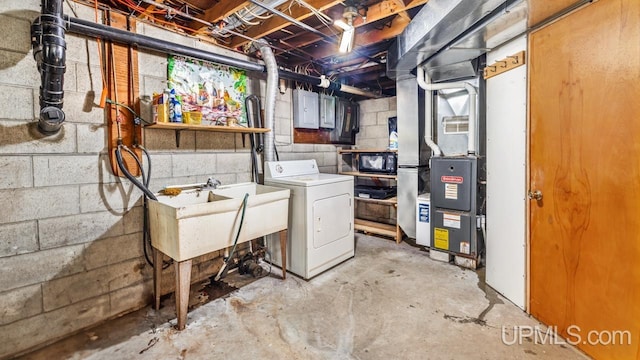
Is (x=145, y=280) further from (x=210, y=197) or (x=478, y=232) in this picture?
(x=478, y=232)

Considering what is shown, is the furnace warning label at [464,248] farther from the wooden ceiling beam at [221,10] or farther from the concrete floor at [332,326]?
the wooden ceiling beam at [221,10]

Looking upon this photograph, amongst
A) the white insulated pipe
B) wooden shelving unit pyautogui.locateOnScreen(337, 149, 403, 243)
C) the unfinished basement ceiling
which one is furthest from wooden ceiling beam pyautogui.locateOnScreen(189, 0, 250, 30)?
wooden shelving unit pyautogui.locateOnScreen(337, 149, 403, 243)

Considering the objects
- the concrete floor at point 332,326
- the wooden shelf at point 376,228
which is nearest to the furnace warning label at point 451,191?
the concrete floor at point 332,326

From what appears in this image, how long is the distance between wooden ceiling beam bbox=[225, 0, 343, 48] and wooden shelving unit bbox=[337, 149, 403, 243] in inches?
78.5

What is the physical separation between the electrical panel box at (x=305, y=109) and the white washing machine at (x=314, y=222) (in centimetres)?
66

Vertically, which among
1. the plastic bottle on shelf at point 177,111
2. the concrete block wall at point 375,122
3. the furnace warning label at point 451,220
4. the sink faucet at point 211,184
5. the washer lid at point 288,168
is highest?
the concrete block wall at point 375,122

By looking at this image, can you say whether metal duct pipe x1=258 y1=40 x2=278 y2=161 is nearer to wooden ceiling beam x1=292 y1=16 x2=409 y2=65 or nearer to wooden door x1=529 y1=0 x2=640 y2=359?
wooden ceiling beam x1=292 y1=16 x2=409 y2=65

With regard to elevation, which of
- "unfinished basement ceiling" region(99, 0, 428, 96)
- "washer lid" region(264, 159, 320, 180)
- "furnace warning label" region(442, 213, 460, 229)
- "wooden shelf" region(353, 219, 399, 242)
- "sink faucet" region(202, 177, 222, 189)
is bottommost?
"wooden shelf" region(353, 219, 399, 242)

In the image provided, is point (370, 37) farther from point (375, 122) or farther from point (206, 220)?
point (206, 220)

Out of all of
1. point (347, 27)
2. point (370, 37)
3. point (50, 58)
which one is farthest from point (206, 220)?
point (370, 37)

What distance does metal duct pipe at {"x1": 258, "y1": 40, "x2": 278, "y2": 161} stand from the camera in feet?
9.32

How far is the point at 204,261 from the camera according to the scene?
8.59 feet

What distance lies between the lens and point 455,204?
2836 mm

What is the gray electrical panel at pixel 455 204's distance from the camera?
2750 millimetres
